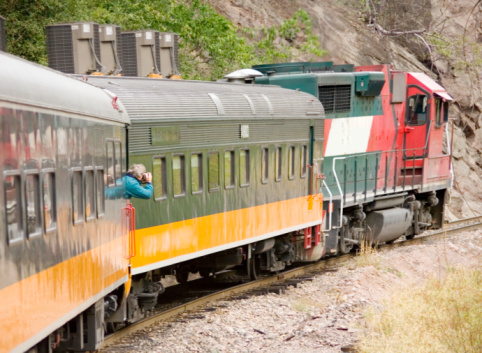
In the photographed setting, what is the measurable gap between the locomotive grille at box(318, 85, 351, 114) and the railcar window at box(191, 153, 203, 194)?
5960 mm

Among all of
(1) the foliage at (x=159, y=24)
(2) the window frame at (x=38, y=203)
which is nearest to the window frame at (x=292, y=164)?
(1) the foliage at (x=159, y=24)

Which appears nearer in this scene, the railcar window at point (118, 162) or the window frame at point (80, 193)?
the window frame at point (80, 193)

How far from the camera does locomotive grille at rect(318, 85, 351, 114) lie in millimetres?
17062

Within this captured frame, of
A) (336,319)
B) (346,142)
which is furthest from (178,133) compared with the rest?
(346,142)

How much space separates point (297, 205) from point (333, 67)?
459 cm

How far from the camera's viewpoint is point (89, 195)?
25.2 feet

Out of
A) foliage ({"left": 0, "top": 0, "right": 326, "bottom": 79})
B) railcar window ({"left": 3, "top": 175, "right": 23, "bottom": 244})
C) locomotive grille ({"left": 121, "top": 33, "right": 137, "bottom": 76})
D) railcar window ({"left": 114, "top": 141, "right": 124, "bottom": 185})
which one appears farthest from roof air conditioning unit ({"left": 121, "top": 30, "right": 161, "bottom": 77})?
railcar window ({"left": 3, "top": 175, "right": 23, "bottom": 244})

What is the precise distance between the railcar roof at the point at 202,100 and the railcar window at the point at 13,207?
15.6 ft

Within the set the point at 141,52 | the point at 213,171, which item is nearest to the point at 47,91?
the point at 213,171

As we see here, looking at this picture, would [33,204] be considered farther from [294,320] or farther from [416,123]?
[416,123]

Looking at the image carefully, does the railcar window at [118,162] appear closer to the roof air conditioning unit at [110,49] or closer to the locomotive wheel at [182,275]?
the roof air conditioning unit at [110,49]

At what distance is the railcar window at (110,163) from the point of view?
8680mm

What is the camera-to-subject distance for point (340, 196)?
55.4 ft

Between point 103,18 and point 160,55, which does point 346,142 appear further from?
point 103,18
